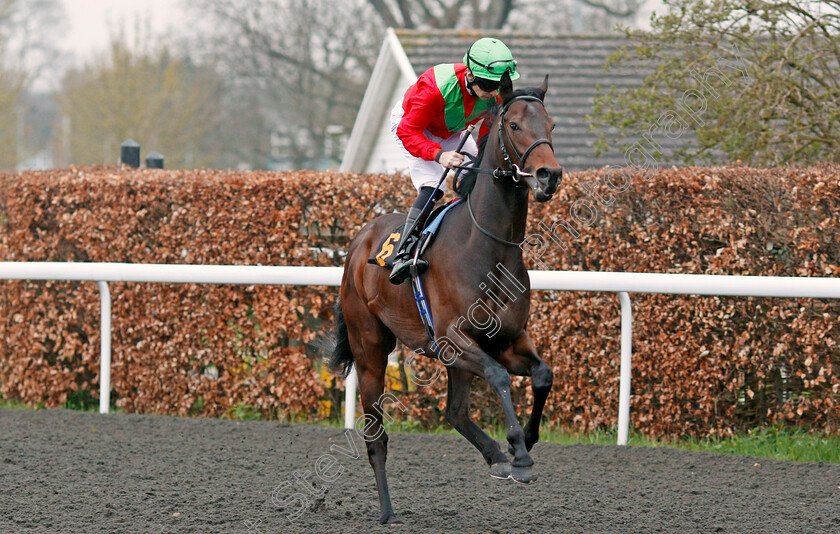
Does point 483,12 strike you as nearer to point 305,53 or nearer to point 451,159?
point 305,53

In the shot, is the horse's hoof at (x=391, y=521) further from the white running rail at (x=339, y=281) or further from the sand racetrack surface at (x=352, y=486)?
the white running rail at (x=339, y=281)

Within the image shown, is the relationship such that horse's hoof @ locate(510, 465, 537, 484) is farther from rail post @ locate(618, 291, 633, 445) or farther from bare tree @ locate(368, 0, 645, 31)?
bare tree @ locate(368, 0, 645, 31)

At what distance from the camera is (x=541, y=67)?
12.5 metres

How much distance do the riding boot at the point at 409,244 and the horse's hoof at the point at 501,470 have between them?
3.05 ft

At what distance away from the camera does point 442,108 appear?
4.21 m

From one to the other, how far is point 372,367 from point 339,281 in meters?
1.33

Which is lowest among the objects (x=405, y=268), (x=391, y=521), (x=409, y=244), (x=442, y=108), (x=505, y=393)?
(x=391, y=521)

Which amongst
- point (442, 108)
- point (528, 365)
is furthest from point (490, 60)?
point (528, 365)

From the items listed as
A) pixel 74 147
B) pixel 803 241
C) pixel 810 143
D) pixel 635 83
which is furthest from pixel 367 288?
pixel 74 147

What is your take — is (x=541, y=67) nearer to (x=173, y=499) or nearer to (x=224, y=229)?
(x=224, y=229)

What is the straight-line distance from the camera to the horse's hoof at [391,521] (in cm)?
403

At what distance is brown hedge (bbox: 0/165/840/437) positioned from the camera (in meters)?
5.59

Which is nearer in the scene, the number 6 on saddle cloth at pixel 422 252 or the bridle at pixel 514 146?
the bridle at pixel 514 146

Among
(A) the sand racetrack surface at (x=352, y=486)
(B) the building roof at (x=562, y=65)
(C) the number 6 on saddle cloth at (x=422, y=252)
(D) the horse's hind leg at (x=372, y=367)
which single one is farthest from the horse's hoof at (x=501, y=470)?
(B) the building roof at (x=562, y=65)
